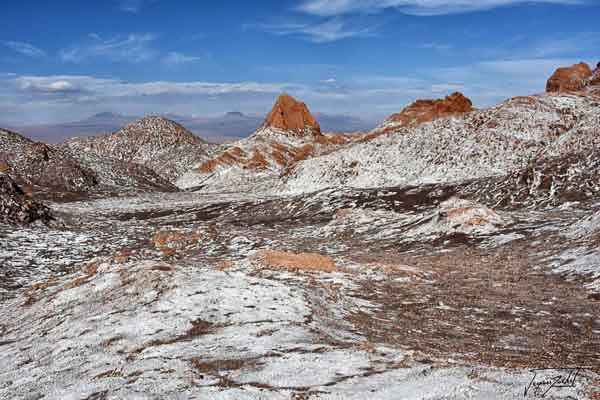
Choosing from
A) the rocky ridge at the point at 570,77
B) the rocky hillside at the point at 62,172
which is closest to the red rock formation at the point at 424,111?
the rocky ridge at the point at 570,77

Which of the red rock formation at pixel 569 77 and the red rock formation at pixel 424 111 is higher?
the red rock formation at pixel 569 77

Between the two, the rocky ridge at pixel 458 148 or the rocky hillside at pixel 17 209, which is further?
the rocky ridge at pixel 458 148

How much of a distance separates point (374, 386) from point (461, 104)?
101179 millimetres

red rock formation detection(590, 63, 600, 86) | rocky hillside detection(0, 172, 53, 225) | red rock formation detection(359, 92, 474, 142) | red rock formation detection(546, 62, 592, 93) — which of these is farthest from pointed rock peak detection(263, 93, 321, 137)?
rocky hillside detection(0, 172, 53, 225)

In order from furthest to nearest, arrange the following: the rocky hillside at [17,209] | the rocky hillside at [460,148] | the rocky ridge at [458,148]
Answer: the rocky ridge at [458,148], the rocky hillside at [460,148], the rocky hillside at [17,209]

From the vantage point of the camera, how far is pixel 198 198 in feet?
246

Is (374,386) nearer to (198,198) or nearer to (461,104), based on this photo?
(198,198)

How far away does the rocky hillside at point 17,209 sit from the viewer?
40.9 m

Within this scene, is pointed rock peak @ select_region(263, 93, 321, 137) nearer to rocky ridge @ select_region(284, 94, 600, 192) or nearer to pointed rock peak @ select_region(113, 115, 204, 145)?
pointed rock peak @ select_region(113, 115, 204, 145)

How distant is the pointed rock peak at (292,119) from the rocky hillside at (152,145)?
20389 millimetres

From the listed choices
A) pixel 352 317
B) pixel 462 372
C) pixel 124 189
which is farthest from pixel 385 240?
pixel 124 189
